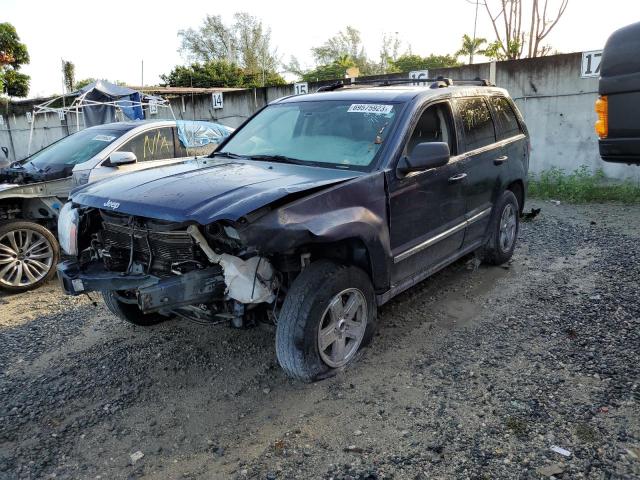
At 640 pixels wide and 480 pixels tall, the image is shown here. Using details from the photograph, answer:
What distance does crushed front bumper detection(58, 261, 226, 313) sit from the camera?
2898 millimetres

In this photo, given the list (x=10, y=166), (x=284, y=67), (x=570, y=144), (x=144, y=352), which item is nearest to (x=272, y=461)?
(x=144, y=352)

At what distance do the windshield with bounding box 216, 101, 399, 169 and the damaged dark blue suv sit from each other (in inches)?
0.5

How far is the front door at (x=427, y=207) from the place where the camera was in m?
3.68

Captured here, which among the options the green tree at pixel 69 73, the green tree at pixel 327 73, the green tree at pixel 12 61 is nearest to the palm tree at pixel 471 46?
the green tree at pixel 327 73

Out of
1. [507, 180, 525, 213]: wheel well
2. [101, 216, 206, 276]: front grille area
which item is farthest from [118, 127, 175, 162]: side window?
[507, 180, 525, 213]: wheel well

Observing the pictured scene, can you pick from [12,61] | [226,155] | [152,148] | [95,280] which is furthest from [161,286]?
[12,61]

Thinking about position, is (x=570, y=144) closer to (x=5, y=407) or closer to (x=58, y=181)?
(x=58, y=181)

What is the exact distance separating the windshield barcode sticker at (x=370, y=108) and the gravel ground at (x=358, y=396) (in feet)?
5.63

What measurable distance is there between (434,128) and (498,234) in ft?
5.41

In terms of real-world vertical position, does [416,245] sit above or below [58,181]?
below

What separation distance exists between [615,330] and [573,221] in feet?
13.5

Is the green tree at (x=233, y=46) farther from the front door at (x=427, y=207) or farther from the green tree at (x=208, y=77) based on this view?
the front door at (x=427, y=207)

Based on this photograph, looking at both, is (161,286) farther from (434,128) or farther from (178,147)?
(178,147)

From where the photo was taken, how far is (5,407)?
10.7 feet
